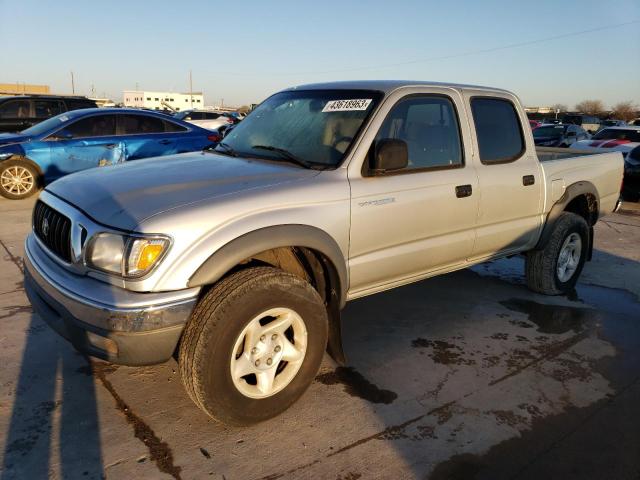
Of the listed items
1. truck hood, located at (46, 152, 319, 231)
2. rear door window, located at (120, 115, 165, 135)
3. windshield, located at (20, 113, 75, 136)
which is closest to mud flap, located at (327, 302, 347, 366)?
truck hood, located at (46, 152, 319, 231)

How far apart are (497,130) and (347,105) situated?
1.43m

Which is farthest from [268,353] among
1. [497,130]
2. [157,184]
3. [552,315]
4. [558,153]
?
[558,153]

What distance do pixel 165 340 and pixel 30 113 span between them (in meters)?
11.4

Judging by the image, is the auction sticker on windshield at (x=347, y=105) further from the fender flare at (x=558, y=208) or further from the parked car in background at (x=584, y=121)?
the parked car in background at (x=584, y=121)

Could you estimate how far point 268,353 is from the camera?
275 cm

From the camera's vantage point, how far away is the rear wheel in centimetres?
853

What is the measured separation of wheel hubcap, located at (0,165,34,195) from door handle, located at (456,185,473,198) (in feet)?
25.3

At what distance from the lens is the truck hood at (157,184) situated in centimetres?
252

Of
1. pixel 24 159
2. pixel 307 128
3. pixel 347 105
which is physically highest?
pixel 347 105

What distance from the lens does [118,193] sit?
270 cm

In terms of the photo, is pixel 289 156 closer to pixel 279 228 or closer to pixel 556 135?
pixel 279 228

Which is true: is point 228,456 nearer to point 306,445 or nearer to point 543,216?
point 306,445

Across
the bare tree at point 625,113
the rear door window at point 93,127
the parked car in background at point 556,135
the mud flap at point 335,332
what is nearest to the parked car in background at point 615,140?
the parked car in background at point 556,135

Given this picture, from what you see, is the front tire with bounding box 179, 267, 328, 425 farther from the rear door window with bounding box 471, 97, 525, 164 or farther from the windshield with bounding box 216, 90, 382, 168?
the rear door window with bounding box 471, 97, 525, 164
